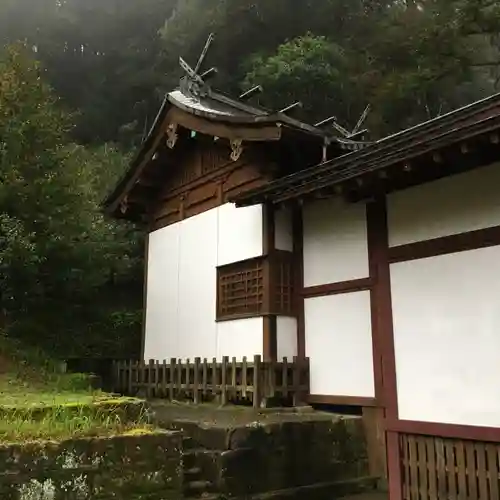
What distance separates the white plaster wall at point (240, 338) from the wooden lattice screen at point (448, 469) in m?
3.11

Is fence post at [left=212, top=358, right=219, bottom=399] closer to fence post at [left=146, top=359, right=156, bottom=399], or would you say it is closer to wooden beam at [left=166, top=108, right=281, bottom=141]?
fence post at [left=146, top=359, right=156, bottom=399]

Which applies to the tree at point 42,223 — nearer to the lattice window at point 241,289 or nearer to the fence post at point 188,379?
the fence post at point 188,379

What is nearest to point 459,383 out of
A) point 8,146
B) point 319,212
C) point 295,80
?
point 319,212

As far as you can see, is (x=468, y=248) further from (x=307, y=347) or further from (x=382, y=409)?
(x=307, y=347)

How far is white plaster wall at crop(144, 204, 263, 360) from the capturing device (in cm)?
959

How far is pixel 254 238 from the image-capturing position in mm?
9484

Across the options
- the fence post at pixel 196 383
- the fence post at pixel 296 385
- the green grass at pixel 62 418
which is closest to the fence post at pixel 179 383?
the fence post at pixel 196 383

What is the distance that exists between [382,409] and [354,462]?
0.91 m

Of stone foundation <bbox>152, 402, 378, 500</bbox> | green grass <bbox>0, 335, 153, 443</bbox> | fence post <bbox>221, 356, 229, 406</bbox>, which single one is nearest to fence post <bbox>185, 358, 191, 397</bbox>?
fence post <bbox>221, 356, 229, 406</bbox>

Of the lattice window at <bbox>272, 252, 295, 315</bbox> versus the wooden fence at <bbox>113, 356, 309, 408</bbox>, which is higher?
the lattice window at <bbox>272, 252, 295, 315</bbox>

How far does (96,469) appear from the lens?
17.0 feet

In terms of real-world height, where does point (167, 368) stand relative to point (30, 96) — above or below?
below

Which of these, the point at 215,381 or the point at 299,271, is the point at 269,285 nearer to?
the point at 299,271

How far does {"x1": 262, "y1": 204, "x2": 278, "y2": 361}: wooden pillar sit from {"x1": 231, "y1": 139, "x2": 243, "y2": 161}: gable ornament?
1030mm
